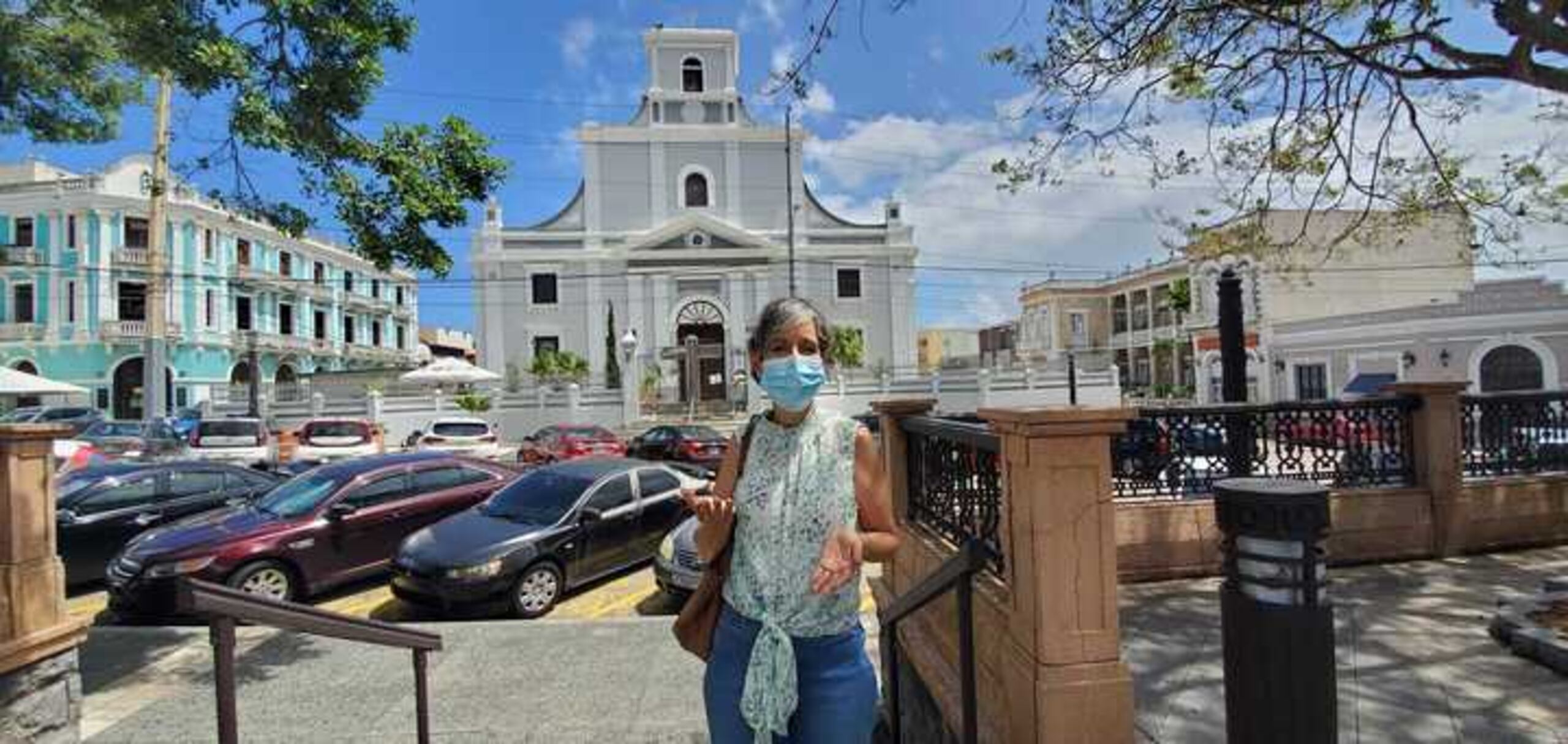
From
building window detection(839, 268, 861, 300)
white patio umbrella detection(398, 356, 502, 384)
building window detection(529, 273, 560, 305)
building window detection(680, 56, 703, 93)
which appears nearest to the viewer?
white patio umbrella detection(398, 356, 502, 384)

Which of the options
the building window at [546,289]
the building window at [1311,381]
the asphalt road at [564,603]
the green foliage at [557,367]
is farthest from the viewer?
the building window at [546,289]

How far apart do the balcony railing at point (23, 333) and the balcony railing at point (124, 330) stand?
2990mm

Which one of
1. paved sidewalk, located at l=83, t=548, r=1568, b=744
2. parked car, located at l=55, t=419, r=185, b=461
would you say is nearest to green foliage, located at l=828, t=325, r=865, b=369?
parked car, located at l=55, t=419, r=185, b=461

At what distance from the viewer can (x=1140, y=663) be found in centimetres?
420

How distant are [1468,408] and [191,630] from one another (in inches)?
435

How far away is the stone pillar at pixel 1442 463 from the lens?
6168 mm

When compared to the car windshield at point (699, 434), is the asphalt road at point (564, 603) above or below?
below

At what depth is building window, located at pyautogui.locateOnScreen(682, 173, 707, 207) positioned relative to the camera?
138 ft

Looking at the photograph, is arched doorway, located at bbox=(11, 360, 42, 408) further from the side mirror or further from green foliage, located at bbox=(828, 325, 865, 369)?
the side mirror

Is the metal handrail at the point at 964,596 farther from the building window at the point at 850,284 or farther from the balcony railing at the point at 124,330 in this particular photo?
the balcony railing at the point at 124,330

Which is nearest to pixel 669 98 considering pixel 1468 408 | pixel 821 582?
pixel 1468 408

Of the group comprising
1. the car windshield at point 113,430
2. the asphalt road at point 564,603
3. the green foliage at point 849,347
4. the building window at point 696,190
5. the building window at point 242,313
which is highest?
the building window at point 696,190

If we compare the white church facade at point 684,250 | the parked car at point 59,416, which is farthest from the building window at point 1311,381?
the parked car at point 59,416

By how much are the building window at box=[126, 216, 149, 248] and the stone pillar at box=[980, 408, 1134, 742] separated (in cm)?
4739
